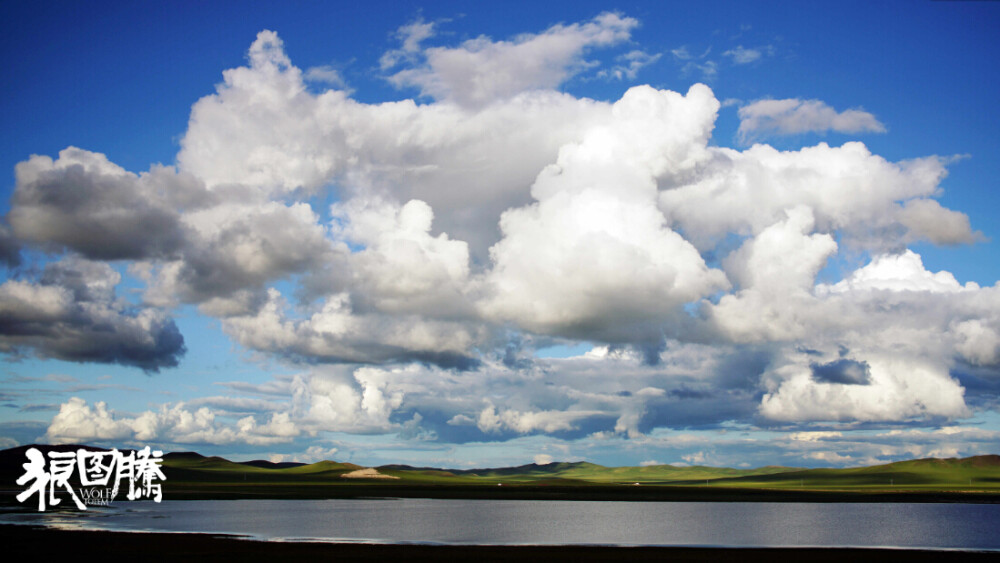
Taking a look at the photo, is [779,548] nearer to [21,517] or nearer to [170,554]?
[170,554]

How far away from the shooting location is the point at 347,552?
56000 millimetres

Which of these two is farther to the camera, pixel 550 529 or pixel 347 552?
pixel 550 529

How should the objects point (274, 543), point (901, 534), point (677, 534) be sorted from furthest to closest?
point (901, 534) < point (677, 534) < point (274, 543)

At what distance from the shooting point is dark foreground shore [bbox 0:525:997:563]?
52.9 meters

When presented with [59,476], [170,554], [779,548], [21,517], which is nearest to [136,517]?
[21,517]

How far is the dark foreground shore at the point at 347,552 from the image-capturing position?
52906 mm

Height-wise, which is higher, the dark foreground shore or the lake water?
the dark foreground shore

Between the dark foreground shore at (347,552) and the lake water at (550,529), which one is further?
the lake water at (550,529)

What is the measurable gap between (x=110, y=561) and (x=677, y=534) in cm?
5440

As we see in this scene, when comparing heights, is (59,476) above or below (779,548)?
above

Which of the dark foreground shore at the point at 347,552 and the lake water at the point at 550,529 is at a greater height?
the dark foreground shore at the point at 347,552

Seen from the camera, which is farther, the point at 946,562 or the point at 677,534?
the point at 677,534

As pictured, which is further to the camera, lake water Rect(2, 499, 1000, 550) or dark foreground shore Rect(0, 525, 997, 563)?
lake water Rect(2, 499, 1000, 550)

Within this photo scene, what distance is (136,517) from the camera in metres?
91.0
